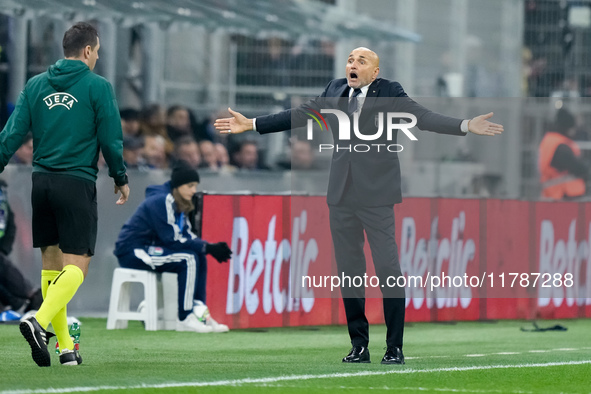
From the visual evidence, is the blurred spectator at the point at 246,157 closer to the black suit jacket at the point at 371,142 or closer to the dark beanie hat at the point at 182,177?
the dark beanie hat at the point at 182,177

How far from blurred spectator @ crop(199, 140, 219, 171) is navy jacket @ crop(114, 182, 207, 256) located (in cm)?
407

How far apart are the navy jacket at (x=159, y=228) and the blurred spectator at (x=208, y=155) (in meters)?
4.07

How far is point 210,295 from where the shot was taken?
1238 cm

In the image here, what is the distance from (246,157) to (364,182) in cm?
899

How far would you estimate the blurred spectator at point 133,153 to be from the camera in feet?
49.7

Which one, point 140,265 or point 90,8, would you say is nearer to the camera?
point 140,265

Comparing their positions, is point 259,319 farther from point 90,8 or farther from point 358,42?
point 358,42

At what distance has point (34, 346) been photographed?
305 inches

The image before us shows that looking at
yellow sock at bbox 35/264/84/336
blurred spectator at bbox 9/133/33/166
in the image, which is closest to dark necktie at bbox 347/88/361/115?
yellow sock at bbox 35/264/84/336

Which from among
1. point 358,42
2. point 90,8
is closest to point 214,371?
point 90,8

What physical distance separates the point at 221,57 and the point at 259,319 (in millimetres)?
7598

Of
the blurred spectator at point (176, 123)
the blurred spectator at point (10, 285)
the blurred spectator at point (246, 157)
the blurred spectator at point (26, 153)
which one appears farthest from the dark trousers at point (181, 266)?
the blurred spectator at point (246, 157)

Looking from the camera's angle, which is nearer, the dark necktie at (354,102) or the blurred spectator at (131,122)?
the dark necktie at (354,102)

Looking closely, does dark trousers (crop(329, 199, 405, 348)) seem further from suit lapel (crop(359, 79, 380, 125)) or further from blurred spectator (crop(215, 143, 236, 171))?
blurred spectator (crop(215, 143, 236, 171))
